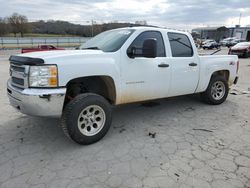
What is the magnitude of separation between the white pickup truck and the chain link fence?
30221 mm

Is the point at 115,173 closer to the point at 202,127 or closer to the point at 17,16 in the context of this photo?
the point at 202,127

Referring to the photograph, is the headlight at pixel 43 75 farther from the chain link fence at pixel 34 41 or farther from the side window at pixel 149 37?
the chain link fence at pixel 34 41

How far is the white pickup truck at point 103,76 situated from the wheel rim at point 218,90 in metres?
0.54

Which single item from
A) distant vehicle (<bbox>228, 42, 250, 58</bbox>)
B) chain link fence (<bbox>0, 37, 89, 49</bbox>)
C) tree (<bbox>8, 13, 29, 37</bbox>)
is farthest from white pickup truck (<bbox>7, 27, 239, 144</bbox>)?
tree (<bbox>8, 13, 29, 37</bbox>)

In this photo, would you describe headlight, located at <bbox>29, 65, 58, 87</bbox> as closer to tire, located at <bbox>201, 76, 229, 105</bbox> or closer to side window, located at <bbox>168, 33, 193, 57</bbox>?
side window, located at <bbox>168, 33, 193, 57</bbox>

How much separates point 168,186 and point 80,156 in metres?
1.34

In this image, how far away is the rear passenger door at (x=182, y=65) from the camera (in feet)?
14.5

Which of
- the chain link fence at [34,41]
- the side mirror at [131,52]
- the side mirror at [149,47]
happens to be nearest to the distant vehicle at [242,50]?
the side mirror at [149,47]

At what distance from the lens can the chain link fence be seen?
33094mm

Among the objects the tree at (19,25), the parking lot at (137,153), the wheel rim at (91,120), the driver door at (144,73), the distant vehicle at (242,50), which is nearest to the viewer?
the parking lot at (137,153)

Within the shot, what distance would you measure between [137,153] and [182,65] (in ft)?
7.26

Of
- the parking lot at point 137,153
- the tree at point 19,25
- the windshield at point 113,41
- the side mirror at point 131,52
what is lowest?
the parking lot at point 137,153

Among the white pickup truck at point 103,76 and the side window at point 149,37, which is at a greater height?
the side window at point 149,37

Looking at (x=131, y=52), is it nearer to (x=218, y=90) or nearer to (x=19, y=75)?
(x=19, y=75)
